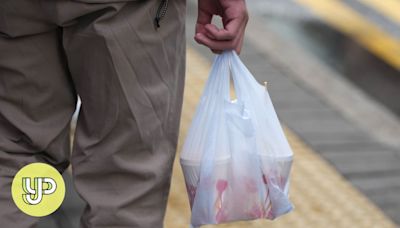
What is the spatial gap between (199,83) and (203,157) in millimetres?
2345

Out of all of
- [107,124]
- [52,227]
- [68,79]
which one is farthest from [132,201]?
[52,227]

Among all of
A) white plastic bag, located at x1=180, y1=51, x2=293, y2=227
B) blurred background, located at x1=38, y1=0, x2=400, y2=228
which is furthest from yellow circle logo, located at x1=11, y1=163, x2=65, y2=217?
blurred background, located at x1=38, y1=0, x2=400, y2=228

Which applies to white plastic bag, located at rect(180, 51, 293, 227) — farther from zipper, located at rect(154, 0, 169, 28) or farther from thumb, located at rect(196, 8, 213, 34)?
zipper, located at rect(154, 0, 169, 28)

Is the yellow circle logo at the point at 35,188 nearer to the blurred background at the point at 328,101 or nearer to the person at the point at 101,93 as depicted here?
the person at the point at 101,93

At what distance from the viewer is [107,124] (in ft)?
7.00

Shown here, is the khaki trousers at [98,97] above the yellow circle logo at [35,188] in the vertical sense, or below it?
above

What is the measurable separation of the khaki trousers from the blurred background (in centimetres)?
68

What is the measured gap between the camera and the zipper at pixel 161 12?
2123mm

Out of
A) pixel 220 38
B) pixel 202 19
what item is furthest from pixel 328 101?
pixel 220 38

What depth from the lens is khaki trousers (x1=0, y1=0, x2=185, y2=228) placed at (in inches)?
80.7

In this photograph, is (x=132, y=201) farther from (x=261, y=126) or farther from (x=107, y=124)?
(x=261, y=126)

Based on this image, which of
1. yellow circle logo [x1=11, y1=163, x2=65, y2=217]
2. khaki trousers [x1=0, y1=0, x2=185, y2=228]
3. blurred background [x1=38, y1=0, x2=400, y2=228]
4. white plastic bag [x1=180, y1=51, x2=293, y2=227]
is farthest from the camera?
blurred background [x1=38, y1=0, x2=400, y2=228]

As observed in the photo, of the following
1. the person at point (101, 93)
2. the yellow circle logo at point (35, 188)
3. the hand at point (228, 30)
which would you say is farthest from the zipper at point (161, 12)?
the yellow circle logo at point (35, 188)

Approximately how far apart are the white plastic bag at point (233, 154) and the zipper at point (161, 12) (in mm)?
291
